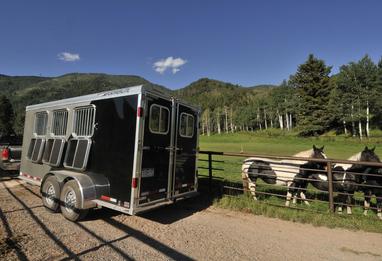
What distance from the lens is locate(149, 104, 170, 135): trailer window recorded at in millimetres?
5727

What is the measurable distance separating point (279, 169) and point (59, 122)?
259 inches

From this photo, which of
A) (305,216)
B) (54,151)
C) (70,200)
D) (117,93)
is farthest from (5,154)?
(305,216)

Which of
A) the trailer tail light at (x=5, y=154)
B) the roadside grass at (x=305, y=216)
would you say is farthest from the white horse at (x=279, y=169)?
the trailer tail light at (x=5, y=154)

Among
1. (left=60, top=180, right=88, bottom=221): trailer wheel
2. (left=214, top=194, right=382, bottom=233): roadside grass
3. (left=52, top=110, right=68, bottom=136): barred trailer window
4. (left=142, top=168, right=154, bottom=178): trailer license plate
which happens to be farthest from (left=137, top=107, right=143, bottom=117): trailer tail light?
(left=214, top=194, right=382, bottom=233): roadside grass

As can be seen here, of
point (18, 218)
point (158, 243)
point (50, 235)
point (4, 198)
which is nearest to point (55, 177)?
point (18, 218)

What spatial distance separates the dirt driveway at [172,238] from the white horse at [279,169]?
5.74ft

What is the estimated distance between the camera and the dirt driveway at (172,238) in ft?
14.4

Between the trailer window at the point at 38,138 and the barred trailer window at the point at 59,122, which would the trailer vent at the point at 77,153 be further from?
the trailer window at the point at 38,138

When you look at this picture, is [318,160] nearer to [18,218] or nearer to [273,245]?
[273,245]

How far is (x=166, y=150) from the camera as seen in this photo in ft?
20.2

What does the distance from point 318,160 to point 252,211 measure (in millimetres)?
2156

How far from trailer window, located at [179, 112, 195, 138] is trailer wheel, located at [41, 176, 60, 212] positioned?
3.36 meters

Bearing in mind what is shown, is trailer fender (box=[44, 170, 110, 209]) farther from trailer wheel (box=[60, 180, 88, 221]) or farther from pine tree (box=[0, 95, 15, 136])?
pine tree (box=[0, 95, 15, 136])

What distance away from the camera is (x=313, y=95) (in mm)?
57750
